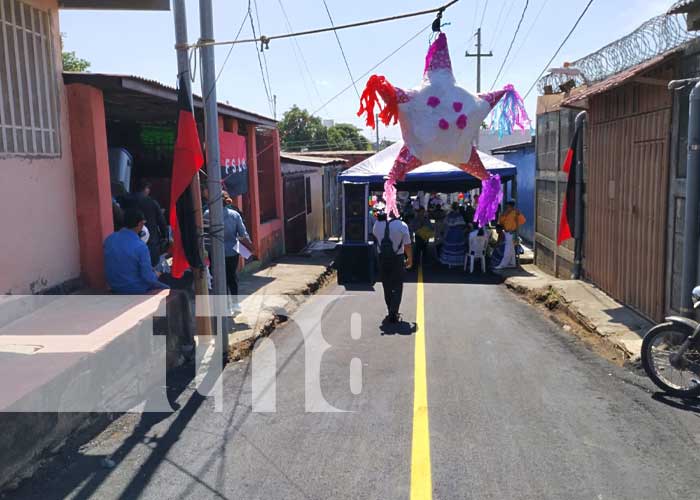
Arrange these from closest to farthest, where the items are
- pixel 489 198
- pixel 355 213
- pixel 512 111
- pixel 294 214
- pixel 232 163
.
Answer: pixel 512 111, pixel 489 198, pixel 232 163, pixel 355 213, pixel 294 214

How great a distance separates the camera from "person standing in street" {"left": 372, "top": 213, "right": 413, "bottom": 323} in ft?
30.9

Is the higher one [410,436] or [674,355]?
[674,355]

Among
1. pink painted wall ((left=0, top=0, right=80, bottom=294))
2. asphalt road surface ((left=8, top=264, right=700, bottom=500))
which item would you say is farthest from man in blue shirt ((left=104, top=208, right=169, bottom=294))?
asphalt road surface ((left=8, top=264, right=700, bottom=500))

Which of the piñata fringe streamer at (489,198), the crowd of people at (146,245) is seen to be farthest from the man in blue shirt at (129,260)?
the piñata fringe streamer at (489,198)

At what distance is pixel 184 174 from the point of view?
7.02m

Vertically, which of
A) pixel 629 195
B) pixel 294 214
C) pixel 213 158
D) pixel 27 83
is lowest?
pixel 294 214

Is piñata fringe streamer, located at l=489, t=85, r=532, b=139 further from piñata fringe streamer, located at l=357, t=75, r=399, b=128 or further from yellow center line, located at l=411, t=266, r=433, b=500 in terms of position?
yellow center line, located at l=411, t=266, r=433, b=500

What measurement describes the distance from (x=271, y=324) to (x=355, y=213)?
22.3 feet

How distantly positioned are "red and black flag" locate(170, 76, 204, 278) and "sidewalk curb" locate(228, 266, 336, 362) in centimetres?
133

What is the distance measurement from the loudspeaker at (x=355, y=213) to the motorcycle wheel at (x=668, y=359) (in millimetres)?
9100

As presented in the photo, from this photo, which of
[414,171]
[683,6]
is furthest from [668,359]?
[414,171]

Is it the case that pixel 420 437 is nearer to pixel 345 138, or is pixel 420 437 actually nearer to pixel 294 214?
pixel 294 214

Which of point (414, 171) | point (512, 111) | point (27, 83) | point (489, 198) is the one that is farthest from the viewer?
point (414, 171)

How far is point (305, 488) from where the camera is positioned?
13.6 feet
